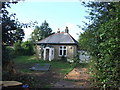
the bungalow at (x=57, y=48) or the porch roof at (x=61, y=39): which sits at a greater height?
the porch roof at (x=61, y=39)

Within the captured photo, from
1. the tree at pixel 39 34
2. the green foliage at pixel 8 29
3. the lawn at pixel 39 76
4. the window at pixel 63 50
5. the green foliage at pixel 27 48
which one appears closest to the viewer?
the green foliage at pixel 8 29

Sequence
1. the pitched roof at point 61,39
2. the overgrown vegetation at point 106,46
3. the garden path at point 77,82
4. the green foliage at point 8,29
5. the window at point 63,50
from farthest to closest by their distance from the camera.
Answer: the window at point 63,50
the pitched roof at point 61,39
the garden path at point 77,82
the green foliage at point 8,29
the overgrown vegetation at point 106,46

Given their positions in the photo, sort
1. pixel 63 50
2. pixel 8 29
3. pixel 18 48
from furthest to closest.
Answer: pixel 18 48, pixel 63 50, pixel 8 29

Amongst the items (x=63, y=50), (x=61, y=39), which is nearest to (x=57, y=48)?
(x=63, y=50)

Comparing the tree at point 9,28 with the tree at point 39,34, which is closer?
the tree at point 9,28

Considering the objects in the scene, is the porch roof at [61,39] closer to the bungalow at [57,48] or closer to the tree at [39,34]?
the bungalow at [57,48]

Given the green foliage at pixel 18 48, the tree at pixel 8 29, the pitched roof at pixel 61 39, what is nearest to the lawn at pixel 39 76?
the tree at pixel 8 29

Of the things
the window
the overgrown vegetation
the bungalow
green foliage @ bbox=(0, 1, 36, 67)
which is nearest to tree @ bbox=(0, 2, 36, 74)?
green foliage @ bbox=(0, 1, 36, 67)

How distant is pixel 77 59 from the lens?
21.4 ft

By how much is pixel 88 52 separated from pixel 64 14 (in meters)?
2.44

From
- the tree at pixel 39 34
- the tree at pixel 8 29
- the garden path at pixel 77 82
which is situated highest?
the tree at pixel 39 34

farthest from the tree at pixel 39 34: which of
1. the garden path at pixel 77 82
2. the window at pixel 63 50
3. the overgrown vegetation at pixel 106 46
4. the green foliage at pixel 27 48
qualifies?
the overgrown vegetation at pixel 106 46

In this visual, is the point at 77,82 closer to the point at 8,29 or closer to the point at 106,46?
the point at 8,29

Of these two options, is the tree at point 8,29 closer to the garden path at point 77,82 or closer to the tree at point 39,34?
the garden path at point 77,82
